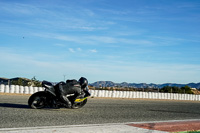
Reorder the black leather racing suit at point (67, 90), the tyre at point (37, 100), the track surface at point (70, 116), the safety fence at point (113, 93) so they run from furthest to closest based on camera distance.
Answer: the safety fence at point (113, 93) → the black leather racing suit at point (67, 90) → the tyre at point (37, 100) → the track surface at point (70, 116)

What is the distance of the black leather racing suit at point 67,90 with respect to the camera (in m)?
9.34

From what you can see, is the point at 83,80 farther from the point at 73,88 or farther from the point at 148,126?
the point at 148,126

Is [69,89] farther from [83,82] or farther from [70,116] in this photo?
[70,116]

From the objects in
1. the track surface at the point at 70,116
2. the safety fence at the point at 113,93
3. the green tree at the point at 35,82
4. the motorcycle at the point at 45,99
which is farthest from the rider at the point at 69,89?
the green tree at the point at 35,82

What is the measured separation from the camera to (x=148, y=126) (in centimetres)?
650

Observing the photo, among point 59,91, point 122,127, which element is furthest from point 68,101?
point 122,127

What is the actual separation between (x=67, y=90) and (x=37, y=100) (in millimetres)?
1135

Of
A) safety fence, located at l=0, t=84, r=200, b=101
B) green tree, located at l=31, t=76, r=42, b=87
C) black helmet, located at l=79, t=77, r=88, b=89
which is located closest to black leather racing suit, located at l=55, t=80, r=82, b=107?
black helmet, located at l=79, t=77, r=88, b=89

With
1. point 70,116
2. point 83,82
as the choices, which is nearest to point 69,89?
point 83,82

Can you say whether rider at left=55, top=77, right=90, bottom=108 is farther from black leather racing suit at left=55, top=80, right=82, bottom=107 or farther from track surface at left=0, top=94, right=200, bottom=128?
track surface at left=0, top=94, right=200, bottom=128

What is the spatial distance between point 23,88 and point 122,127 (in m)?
18.2

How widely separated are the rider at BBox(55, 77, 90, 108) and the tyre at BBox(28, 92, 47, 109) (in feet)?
1.71

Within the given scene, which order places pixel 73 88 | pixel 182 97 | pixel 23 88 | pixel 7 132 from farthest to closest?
pixel 182 97, pixel 23 88, pixel 73 88, pixel 7 132

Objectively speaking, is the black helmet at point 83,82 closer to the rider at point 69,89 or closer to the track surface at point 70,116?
the rider at point 69,89
